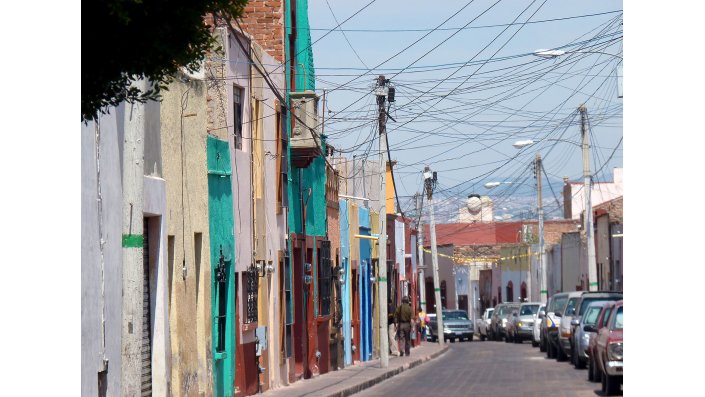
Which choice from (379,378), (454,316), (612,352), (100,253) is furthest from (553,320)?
(454,316)

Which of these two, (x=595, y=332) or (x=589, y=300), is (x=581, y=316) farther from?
(x=595, y=332)

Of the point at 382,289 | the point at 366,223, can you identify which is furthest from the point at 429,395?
the point at 366,223

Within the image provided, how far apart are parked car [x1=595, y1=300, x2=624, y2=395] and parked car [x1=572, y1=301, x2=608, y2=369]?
5946 millimetres

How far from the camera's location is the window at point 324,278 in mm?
35631

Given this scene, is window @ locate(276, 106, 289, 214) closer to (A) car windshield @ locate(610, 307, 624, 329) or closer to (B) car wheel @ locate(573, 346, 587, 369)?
(B) car wheel @ locate(573, 346, 587, 369)

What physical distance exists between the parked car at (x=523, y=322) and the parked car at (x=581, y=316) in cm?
2565

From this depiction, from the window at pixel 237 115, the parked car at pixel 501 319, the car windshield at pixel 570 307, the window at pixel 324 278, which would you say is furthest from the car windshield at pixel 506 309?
the window at pixel 237 115

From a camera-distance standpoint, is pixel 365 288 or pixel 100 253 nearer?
pixel 100 253

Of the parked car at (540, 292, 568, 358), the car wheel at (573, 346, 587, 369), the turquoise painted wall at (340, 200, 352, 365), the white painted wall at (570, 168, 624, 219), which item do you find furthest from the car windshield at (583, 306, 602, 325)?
the white painted wall at (570, 168, 624, 219)

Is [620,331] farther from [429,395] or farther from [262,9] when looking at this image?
[262,9]

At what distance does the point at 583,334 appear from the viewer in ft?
103

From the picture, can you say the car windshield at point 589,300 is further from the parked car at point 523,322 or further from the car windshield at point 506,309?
the car windshield at point 506,309

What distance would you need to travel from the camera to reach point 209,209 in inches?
901

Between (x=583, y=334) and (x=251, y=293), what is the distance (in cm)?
900
